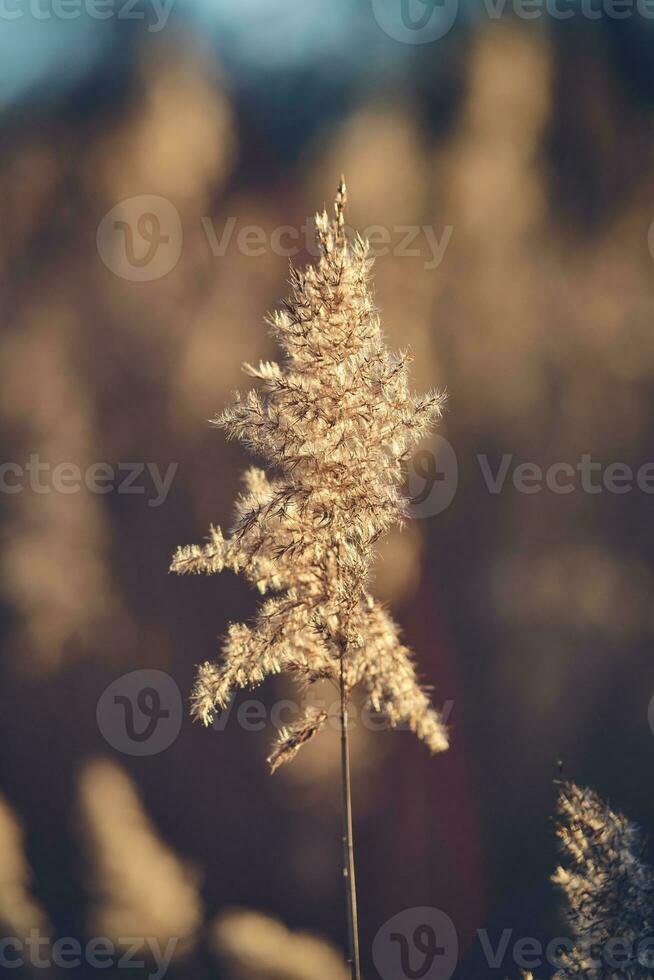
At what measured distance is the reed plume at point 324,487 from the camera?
300 centimetres

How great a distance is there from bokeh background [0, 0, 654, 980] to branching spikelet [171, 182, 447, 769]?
1.84 m

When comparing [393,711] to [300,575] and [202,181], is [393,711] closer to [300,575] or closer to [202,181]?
[300,575]

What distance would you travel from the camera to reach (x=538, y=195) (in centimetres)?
508

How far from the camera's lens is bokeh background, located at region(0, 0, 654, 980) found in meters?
4.93

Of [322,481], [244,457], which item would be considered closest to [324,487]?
[322,481]

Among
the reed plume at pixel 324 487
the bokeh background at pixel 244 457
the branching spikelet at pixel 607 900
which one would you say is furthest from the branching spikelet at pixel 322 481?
the bokeh background at pixel 244 457

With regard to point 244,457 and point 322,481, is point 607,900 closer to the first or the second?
point 322,481

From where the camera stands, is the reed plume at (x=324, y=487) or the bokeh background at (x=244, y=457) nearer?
the reed plume at (x=324, y=487)

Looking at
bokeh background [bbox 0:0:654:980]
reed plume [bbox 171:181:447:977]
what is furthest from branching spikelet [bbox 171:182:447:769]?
bokeh background [bbox 0:0:654:980]

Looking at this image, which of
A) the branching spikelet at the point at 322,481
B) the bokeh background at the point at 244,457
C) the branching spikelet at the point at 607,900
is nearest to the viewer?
the branching spikelet at the point at 322,481

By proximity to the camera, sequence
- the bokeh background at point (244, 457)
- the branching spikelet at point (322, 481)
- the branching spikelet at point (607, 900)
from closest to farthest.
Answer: the branching spikelet at point (322, 481)
the branching spikelet at point (607, 900)
the bokeh background at point (244, 457)

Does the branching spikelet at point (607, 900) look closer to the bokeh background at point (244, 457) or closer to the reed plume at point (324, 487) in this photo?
→ the reed plume at point (324, 487)

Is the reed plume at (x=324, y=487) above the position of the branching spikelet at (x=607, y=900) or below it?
above

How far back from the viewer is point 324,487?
303 cm
